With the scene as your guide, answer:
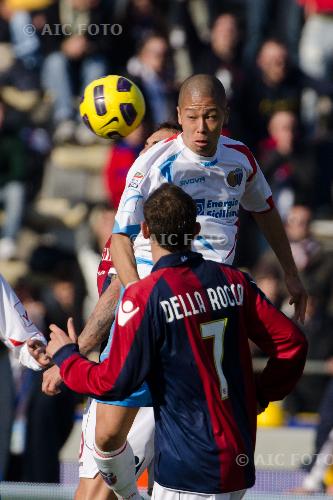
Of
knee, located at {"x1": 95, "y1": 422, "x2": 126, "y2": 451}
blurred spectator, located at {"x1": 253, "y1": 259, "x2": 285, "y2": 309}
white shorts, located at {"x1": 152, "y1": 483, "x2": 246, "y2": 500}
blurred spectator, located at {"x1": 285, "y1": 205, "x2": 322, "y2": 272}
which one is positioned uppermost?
white shorts, located at {"x1": 152, "y1": 483, "x2": 246, "y2": 500}

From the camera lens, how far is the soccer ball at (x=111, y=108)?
21.2 feet

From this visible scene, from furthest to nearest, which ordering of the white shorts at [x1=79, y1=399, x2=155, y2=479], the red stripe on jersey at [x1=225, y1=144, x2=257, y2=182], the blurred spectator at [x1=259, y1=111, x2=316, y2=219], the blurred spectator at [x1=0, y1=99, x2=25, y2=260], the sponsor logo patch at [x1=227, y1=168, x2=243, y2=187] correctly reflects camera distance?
1. the blurred spectator at [x1=0, y1=99, x2=25, y2=260]
2. the blurred spectator at [x1=259, y1=111, x2=316, y2=219]
3. the white shorts at [x1=79, y1=399, x2=155, y2=479]
4. the red stripe on jersey at [x1=225, y1=144, x2=257, y2=182]
5. the sponsor logo patch at [x1=227, y1=168, x2=243, y2=187]

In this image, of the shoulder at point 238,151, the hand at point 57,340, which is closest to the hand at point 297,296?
the shoulder at point 238,151

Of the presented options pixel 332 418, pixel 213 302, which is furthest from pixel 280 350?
pixel 332 418

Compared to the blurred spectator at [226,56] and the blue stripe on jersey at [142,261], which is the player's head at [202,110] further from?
the blurred spectator at [226,56]

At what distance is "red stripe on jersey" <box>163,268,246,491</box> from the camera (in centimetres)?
491

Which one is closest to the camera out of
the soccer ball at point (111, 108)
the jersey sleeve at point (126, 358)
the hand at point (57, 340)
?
the jersey sleeve at point (126, 358)

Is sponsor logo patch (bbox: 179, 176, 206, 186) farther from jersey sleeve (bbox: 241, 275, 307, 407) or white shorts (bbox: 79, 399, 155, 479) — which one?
white shorts (bbox: 79, 399, 155, 479)

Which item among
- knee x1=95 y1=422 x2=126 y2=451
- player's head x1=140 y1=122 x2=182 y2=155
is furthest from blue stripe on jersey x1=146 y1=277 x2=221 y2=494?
player's head x1=140 y1=122 x2=182 y2=155

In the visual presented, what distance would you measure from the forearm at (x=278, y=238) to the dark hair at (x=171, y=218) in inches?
55.7

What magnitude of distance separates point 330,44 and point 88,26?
108 inches

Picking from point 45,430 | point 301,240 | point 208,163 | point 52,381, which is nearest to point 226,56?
point 301,240

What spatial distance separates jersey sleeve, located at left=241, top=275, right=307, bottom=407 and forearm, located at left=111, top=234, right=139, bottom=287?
701 mm

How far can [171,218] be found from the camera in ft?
16.1
